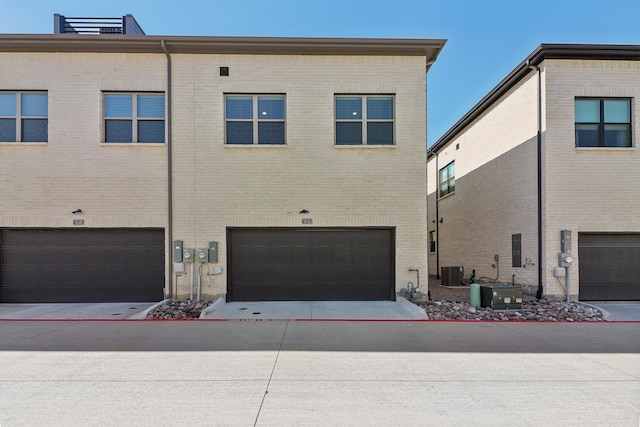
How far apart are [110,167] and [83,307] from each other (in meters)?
4.12

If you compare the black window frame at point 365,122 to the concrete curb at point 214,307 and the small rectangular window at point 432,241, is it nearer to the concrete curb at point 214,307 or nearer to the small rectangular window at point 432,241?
the concrete curb at point 214,307

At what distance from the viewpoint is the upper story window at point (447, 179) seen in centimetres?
1817

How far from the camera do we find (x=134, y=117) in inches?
422

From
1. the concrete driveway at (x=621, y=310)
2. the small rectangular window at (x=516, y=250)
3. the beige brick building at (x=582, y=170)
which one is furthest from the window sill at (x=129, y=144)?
the concrete driveway at (x=621, y=310)

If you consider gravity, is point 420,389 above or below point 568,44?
below

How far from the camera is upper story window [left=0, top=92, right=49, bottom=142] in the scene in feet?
34.7

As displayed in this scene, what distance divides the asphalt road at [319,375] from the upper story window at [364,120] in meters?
5.74

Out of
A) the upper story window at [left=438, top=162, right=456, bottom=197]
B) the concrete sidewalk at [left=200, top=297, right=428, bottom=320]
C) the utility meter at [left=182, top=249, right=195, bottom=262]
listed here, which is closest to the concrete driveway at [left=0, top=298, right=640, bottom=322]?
the concrete sidewalk at [left=200, top=297, right=428, bottom=320]

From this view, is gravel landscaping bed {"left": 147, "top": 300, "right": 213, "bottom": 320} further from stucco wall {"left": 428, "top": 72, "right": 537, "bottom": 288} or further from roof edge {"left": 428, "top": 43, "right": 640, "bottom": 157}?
roof edge {"left": 428, "top": 43, "right": 640, "bottom": 157}

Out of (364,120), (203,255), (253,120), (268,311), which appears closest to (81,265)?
(203,255)

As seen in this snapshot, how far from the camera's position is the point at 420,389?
4.56m

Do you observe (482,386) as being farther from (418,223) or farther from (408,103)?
(408,103)

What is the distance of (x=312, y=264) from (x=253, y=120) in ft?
15.7

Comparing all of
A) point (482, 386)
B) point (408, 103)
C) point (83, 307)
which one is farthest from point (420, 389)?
point (83, 307)
